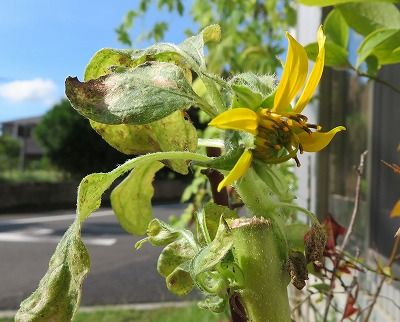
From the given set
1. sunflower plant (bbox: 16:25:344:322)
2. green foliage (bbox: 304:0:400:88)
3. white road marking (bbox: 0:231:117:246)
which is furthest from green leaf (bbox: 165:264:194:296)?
white road marking (bbox: 0:231:117:246)

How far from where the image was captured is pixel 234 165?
12.7 inches

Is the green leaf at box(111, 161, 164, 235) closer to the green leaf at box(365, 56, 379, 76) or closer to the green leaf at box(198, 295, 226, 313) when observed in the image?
the green leaf at box(198, 295, 226, 313)

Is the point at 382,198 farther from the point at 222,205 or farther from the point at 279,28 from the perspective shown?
the point at 222,205

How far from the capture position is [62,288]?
0.37 meters

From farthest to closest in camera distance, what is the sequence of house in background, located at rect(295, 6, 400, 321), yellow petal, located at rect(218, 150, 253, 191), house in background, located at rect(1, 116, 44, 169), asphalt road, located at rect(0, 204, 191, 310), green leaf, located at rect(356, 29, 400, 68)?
1. house in background, located at rect(1, 116, 44, 169)
2. asphalt road, located at rect(0, 204, 191, 310)
3. house in background, located at rect(295, 6, 400, 321)
4. green leaf, located at rect(356, 29, 400, 68)
5. yellow petal, located at rect(218, 150, 253, 191)

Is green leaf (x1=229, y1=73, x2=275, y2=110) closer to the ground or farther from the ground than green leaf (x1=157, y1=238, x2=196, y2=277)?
farther from the ground

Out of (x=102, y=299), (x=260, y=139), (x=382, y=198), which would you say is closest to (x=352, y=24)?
(x=260, y=139)

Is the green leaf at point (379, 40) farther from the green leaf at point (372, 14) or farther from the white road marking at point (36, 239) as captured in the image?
the white road marking at point (36, 239)

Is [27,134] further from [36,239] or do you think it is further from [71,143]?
[36,239]

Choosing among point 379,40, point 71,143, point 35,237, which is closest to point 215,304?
point 379,40

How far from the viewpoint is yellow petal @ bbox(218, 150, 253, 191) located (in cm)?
30

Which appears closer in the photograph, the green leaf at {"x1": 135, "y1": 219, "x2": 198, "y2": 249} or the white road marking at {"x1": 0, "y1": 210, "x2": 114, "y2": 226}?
the green leaf at {"x1": 135, "y1": 219, "x2": 198, "y2": 249}

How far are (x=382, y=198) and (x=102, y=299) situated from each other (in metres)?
3.52

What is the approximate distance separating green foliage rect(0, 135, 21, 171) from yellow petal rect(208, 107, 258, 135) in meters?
22.3
